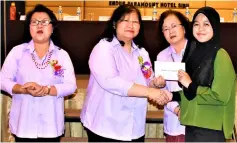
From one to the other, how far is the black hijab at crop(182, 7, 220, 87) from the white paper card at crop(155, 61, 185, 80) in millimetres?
138

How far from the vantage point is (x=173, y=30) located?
2451 millimetres

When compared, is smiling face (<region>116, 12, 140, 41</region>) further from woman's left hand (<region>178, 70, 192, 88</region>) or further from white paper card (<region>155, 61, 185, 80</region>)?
woman's left hand (<region>178, 70, 192, 88</region>)

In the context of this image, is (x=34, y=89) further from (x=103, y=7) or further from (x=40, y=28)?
(x=103, y=7)

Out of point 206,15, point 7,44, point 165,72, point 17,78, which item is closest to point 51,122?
point 17,78

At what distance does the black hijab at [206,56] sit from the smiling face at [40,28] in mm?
875

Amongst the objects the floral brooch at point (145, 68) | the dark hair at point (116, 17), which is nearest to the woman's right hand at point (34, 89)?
the dark hair at point (116, 17)

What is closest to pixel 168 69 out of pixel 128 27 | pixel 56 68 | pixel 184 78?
pixel 184 78

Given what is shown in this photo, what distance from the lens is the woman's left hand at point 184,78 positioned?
6.52 ft

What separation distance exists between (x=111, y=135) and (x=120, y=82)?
313 millimetres

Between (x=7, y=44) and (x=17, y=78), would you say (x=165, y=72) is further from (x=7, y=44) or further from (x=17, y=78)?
(x=7, y=44)

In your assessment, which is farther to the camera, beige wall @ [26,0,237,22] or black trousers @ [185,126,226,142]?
beige wall @ [26,0,237,22]

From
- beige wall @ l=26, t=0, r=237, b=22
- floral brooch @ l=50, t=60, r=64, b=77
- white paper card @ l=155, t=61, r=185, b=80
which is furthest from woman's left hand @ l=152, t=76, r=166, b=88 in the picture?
beige wall @ l=26, t=0, r=237, b=22

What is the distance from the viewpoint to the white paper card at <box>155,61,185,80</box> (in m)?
2.17

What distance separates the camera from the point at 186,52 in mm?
2141
